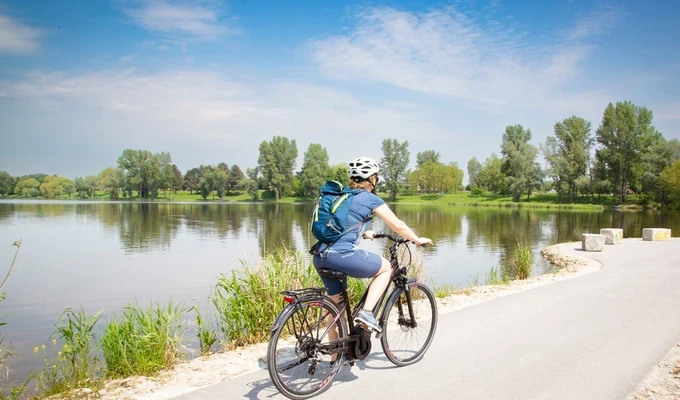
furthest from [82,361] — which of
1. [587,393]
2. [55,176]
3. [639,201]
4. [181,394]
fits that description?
[55,176]

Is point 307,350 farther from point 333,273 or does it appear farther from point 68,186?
point 68,186

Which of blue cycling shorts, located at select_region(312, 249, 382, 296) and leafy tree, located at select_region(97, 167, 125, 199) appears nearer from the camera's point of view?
blue cycling shorts, located at select_region(312, 249, 382, 296)

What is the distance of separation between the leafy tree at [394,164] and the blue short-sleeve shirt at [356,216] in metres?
110

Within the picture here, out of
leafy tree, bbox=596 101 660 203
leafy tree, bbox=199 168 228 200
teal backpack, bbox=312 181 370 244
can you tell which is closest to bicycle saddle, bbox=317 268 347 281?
teal backpack, bbox=312 181 370 244

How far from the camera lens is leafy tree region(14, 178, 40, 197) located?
118312 mm

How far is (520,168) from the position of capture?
8138cm

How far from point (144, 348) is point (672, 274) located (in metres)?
11.6

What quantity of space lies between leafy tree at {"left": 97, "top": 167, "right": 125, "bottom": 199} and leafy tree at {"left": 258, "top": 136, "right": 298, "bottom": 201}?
34345 mm

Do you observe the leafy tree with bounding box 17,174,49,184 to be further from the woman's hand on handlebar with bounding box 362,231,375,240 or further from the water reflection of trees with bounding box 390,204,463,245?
the woman's hand on handlebar with bounding box 362,231,375,240

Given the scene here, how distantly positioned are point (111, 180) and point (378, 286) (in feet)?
407

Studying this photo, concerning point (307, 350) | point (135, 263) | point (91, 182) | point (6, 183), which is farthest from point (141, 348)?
point (6, 183)

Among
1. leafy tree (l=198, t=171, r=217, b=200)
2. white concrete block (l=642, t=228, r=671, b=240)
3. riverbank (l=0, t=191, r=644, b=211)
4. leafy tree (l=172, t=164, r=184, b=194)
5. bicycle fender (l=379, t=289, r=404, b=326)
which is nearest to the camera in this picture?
bicycle fender (l=379, t=289, r=404, b=326)

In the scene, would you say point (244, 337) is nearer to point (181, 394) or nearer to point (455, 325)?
point (181, 394)

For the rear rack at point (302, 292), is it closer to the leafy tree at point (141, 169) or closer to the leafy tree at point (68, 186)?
the leafy tree at point (141, 169)
